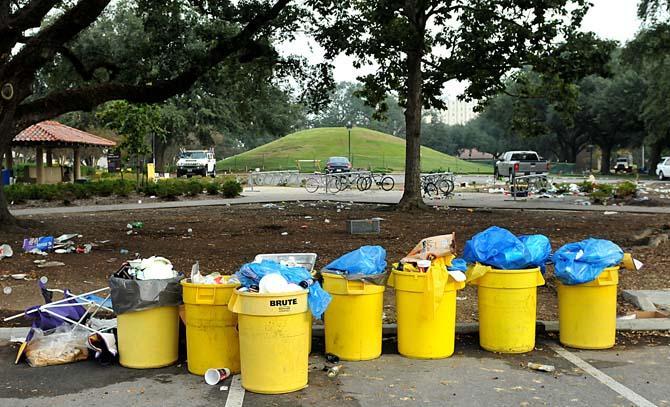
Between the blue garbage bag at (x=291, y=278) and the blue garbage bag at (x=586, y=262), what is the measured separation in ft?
7.66

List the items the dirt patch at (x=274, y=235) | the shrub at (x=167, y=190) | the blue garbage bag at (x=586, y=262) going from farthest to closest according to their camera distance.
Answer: the shrub at (x=167, y=190), the dirt patch at (x=274, y=235), the blue garbage bag at (x=586, y=262)

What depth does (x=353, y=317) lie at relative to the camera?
5.83m

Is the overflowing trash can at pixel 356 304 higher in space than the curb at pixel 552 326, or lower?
higher

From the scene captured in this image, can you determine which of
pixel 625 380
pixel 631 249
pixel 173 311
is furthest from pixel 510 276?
pixel 631 249

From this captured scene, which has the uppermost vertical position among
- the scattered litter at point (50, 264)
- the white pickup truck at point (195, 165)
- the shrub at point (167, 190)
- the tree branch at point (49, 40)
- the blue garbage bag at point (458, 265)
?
the tree branch at point (49, 40)

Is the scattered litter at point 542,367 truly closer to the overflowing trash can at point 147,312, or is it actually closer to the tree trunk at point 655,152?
the overflowing trash can at point 147,312

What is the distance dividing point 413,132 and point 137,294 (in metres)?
15.6

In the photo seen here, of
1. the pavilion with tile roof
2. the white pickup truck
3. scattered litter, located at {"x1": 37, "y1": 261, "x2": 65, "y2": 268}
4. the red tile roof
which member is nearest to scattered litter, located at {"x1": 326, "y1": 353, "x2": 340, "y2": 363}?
scattered litter, located at {"x1": 37, "y1": 261, "x2": 65, "y2": 268}

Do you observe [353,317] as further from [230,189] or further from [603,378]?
[230,189]

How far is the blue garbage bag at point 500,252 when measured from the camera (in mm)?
6043

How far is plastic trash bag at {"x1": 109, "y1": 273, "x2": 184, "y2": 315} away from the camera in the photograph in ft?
18.1

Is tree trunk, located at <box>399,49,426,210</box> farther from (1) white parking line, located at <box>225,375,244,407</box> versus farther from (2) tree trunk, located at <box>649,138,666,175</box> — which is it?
(2) tree trunk, located at <box>649,138,666,175</box>

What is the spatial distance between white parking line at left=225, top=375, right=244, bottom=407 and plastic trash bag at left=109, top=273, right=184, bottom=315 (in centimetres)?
89

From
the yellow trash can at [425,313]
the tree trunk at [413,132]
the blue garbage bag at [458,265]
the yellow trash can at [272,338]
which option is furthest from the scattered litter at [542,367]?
the tree trunk at [413,132]
